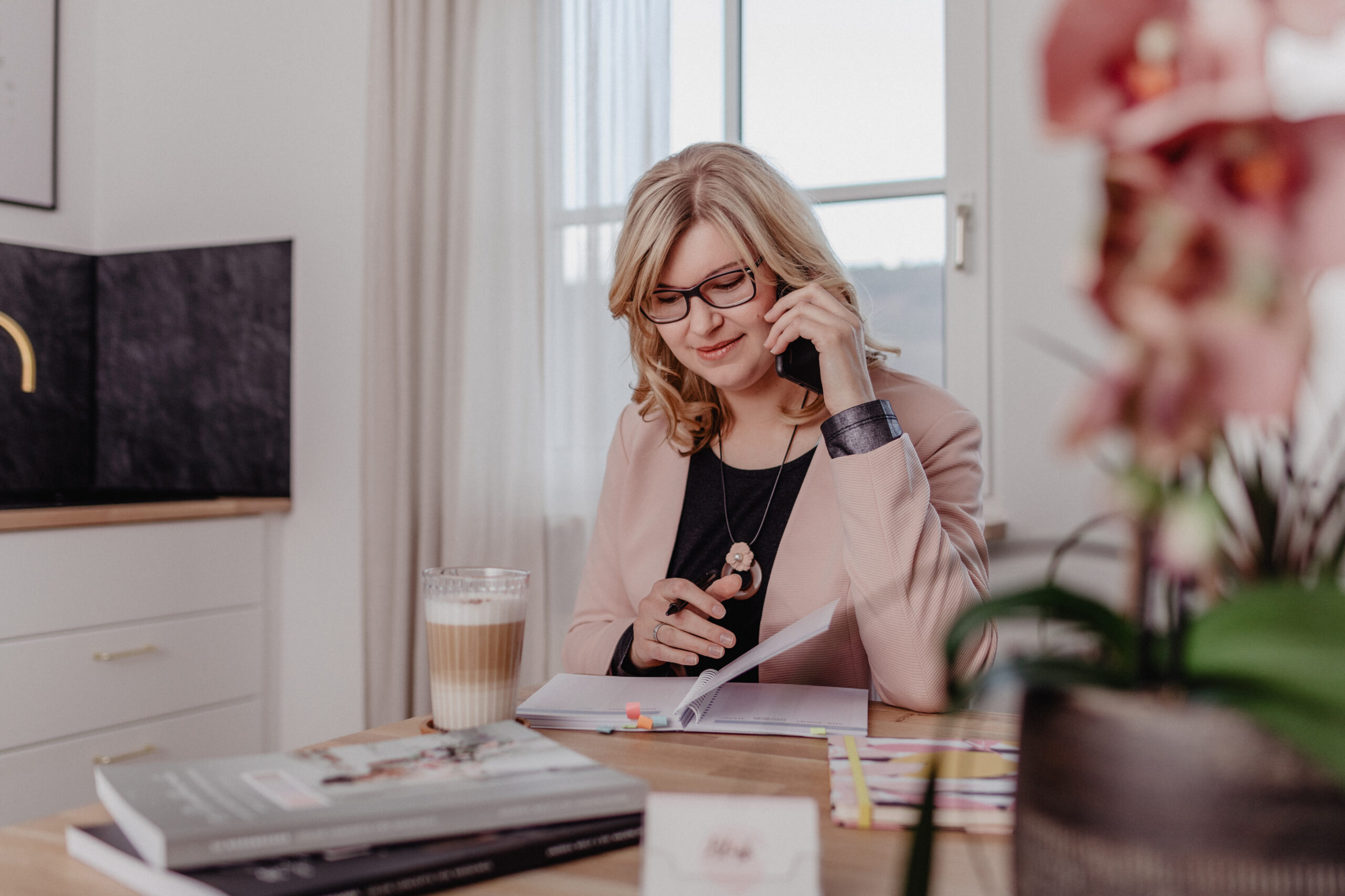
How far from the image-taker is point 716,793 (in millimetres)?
767

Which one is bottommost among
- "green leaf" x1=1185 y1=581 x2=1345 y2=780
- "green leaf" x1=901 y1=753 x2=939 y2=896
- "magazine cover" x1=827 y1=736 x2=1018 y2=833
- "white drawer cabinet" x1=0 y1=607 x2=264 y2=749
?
"white drawer cabinet" x1=0 y1=607 x2=264 y2=749

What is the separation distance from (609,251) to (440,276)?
459 mm

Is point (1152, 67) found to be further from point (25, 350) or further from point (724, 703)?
point (25, 350)

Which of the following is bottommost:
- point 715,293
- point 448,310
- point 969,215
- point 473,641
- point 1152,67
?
point 473,641

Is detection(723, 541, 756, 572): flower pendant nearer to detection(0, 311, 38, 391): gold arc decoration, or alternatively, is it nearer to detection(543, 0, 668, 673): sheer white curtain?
detection(543, 0, 668, 673): sheer white curtain

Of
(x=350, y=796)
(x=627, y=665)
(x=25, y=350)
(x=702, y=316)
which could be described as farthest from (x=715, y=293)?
(x=25, y=350)

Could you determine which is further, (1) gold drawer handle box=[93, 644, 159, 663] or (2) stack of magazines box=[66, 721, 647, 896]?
(1) gold drawer handle box=[93, 644, 159, 663]

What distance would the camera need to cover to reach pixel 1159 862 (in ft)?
1.13

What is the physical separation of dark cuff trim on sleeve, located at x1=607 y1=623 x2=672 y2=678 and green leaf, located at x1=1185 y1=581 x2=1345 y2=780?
0.99 m

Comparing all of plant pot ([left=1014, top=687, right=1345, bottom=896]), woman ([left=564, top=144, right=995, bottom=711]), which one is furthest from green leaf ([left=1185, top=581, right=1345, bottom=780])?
woman ([left=564, top=144, right=995, bottom=711])

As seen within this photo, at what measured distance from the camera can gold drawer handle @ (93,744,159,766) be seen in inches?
90.4

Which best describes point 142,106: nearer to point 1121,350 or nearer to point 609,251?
point 609,251

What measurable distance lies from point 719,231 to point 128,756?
6.23ft

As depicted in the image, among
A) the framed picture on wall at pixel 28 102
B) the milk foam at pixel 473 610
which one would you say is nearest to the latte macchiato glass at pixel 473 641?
the milk foam at pixel 473 610
